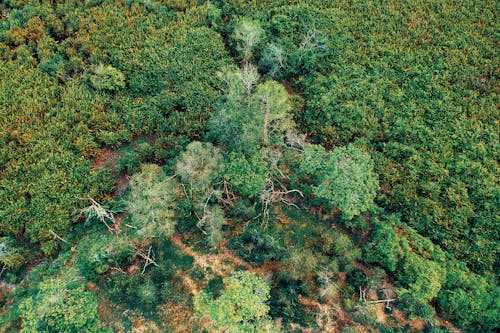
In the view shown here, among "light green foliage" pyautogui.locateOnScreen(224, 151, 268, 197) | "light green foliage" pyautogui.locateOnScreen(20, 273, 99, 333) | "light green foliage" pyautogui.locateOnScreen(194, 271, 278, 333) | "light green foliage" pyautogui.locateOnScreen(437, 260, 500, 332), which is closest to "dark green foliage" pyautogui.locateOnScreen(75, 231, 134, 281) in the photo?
"light green foliage" pyautogui.locateOnScreen(20, 273, 99, 333)

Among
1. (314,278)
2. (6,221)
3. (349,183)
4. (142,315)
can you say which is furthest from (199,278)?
(6,221)

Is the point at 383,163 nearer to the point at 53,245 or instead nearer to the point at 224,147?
the point at 224,147

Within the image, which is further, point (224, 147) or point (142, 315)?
point (224, 147)

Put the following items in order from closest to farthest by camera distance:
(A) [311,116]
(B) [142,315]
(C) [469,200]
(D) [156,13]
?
(B) [142,315], (C) [469,200], (A) [311,116], (D) [156,13]

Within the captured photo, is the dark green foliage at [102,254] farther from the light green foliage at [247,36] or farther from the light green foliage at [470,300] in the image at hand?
the light green foliage at [470,300]

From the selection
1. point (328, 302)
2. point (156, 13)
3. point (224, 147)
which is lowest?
point (328, 302)
